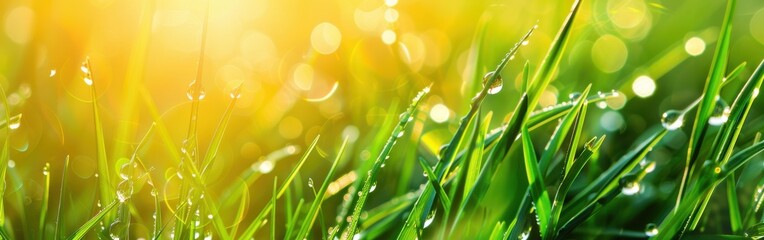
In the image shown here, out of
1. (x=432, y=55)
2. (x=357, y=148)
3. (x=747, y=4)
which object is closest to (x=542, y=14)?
(x=432, y=55)

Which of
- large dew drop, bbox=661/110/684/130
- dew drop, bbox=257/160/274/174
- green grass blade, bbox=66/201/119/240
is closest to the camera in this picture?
green grass blade, bbox=66/201/119/240

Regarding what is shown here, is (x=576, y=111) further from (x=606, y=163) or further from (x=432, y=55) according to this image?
(x=432, y=55)

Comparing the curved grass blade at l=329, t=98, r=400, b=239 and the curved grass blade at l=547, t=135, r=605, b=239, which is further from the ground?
the curved grass blade at l=329, t=98, r=400, b=239

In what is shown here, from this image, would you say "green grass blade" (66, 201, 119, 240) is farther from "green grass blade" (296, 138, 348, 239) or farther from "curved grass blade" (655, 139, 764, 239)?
"curved grass blade" (655, 139, 764, 239)

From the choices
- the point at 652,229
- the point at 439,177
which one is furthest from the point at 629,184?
the point at 439,177

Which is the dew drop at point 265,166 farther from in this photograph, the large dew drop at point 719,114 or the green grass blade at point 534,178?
the large dew drop at point 719,114

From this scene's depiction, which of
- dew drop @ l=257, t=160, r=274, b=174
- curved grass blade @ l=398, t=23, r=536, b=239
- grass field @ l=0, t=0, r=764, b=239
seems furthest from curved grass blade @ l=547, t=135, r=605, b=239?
dew drop @ l=257, t=160, r=274, b=174

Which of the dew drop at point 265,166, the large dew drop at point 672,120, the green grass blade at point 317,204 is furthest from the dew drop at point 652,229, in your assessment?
the dew drop at point 265,166
